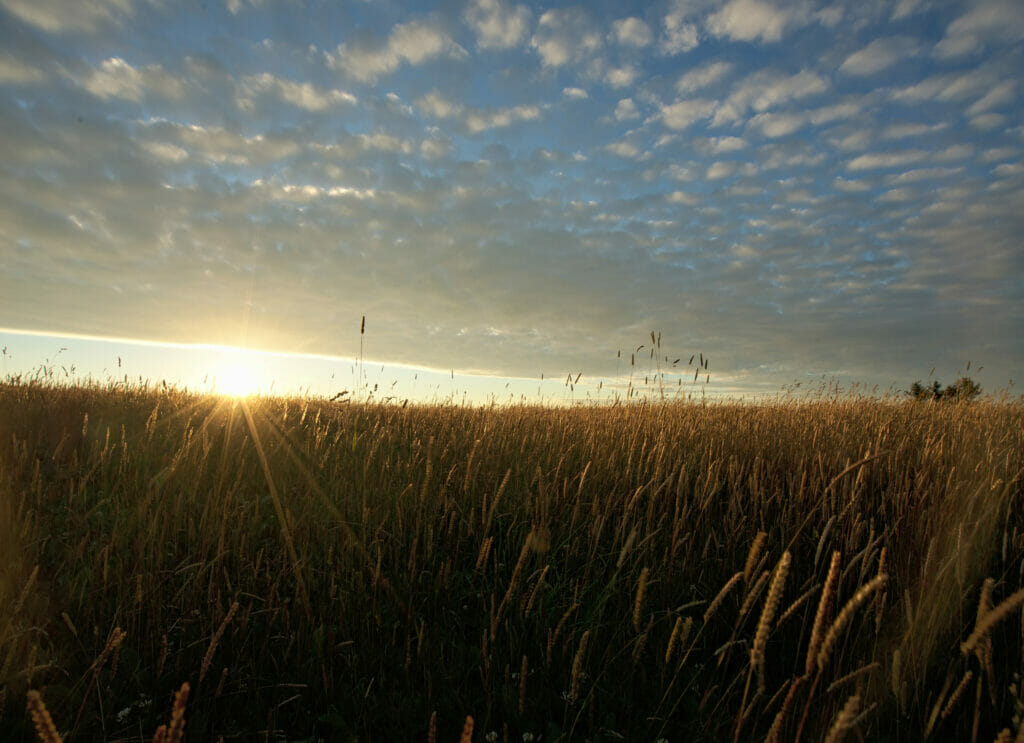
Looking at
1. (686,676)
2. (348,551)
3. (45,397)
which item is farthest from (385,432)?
(45,397)

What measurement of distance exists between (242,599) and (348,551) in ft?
1.73

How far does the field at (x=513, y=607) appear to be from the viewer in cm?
190

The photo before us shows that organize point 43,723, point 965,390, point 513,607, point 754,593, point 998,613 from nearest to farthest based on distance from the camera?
point 43,723 < point 998,613 < point 754,593 < point 513,607 < point 965,390

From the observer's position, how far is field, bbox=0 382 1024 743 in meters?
1.90

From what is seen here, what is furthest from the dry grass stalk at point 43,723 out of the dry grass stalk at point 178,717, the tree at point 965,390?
the tree at point 965,390

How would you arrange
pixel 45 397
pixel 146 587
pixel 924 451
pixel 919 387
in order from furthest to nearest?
pixel 919 387 → pixel 45 397 → pixel 924 451 → pixel 146 587

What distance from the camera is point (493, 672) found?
2.15 m

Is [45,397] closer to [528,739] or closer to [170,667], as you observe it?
[170,667]

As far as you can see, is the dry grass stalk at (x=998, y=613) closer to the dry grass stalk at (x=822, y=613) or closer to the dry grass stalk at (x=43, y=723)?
the dry grass stalk at (x=822, y=613)

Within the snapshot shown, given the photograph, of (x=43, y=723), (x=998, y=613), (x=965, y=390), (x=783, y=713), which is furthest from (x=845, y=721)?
(x=965, y=390)

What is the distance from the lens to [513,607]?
98.7 inches

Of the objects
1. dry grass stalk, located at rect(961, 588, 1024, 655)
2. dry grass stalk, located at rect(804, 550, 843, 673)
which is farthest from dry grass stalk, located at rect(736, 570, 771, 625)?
dry grass stalk, located at rect(961, 588, 1024, 655)

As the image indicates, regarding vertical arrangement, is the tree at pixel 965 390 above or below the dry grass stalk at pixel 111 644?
above

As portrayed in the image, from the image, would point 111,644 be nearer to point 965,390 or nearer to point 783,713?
point 783,713
